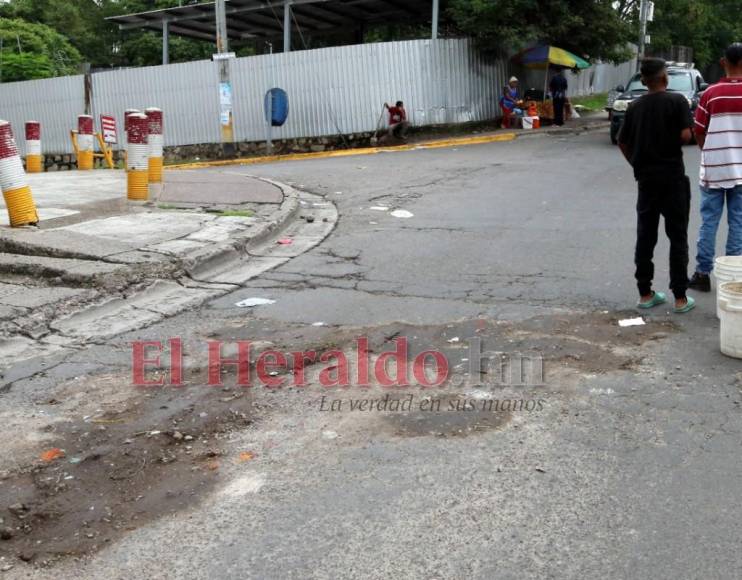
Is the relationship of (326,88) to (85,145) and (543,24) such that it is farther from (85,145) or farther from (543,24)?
(85,145)

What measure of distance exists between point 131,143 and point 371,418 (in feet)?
24.3

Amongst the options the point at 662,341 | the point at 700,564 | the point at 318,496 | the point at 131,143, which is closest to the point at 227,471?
the point at 318,496

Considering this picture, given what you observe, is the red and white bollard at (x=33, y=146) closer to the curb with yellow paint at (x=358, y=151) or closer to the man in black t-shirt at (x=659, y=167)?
the curb with yellow paint at (x=358, y=151)

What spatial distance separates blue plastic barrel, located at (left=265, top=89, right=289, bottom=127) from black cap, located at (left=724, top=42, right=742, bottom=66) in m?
17.1

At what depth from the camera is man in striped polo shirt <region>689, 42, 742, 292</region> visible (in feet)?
19.6

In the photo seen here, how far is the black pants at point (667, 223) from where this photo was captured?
584cm

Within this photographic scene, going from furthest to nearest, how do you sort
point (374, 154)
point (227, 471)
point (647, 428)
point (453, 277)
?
point (374, 154) → point (453, 277) → point (647, 428) → point (227, 471)

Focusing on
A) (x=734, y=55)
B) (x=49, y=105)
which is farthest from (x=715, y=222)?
(x=49, y=105)

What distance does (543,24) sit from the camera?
23312 mm

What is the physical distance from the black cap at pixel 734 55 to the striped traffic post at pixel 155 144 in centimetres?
737

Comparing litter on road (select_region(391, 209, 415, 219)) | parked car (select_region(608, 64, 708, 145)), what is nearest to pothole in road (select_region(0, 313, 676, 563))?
litter on road (select_region(391, 209, 415, 219))

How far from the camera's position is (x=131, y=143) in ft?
34.5

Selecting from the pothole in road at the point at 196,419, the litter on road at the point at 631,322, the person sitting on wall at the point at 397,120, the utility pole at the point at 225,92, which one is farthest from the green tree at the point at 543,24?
the pothole in road at the point at 196,419

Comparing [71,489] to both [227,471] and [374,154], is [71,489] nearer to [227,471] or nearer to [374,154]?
[227,471]
